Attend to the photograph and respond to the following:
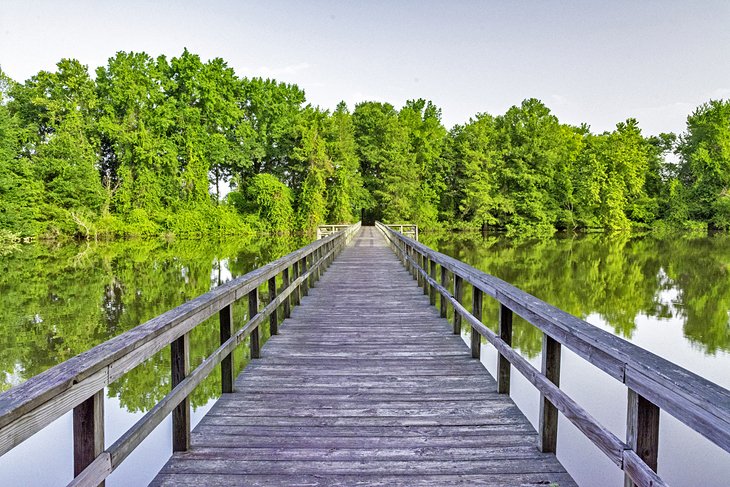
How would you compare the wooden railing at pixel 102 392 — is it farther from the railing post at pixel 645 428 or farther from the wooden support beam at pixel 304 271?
the wooden support beam at pixel 304 271

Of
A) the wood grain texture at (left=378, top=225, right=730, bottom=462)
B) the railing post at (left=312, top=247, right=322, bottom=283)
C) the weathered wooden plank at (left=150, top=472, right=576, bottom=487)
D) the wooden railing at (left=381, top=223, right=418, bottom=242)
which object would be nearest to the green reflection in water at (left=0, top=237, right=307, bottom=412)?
the railing post at (left=312, top=247, right=322, bottom=283)

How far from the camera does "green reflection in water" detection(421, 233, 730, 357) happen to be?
12.0 metres

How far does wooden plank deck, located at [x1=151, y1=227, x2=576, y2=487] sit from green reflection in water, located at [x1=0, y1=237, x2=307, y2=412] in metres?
3.86

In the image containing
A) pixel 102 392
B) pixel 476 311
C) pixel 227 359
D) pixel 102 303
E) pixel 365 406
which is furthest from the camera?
pixel 102 303

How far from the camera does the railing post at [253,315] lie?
14.1 feet

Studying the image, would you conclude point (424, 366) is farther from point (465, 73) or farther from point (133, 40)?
point (133, 40)

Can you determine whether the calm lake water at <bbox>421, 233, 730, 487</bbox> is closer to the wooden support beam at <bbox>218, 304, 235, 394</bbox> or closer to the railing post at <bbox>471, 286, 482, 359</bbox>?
the railing post at <bbox>471, 286, 482, 359</bbox>

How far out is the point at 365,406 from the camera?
3465mm

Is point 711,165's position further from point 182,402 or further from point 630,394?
point 182,402

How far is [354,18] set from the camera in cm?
2984

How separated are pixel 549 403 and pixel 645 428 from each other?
1024mm

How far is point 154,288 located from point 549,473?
15.6 m

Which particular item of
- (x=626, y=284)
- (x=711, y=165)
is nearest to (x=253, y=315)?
(x=626, y=284)

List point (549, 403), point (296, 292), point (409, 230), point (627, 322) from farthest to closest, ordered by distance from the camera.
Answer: point (409, 230), point (627, 322), point (296, 292), point (549, 403)
